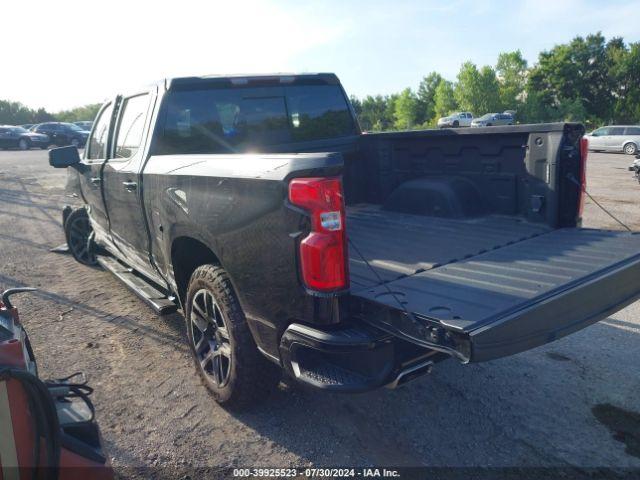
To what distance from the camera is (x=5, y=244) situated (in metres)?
8.90

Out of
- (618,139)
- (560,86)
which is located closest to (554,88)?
(560,86)

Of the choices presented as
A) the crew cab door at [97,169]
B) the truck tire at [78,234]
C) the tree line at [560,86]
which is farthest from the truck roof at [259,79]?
the tree line at [560,86]

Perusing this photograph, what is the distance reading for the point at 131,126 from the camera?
465cm

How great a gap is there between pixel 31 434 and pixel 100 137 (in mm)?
4077

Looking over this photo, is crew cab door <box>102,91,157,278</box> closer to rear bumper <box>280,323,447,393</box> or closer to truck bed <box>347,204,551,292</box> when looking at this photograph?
truck bed <box>347,204,551,292</box>

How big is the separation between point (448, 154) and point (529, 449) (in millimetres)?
2382

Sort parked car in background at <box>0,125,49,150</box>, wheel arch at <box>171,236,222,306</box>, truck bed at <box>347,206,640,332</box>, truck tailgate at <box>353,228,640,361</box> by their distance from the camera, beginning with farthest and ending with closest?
parked car in background at <box>0,125,49,150</box> < wheel arch at <box>171,236,222,306</box> < truck bed at <box>347,206,640,332</box> < truck tailgate at <box>353,228,640,361</box>

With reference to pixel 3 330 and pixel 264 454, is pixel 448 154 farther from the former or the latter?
pixel 3 330

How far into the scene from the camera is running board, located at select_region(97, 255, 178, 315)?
13.2ft

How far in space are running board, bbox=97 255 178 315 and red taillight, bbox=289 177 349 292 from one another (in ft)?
6.18

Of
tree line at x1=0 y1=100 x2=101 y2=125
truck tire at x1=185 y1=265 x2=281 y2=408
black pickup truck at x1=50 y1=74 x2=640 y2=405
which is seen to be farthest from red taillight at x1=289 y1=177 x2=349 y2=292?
tree line at x1=0 y1=100 x2=101 y2=125

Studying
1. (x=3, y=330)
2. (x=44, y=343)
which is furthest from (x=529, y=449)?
(x=44, y=343)

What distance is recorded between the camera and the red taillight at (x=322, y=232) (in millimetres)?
2451

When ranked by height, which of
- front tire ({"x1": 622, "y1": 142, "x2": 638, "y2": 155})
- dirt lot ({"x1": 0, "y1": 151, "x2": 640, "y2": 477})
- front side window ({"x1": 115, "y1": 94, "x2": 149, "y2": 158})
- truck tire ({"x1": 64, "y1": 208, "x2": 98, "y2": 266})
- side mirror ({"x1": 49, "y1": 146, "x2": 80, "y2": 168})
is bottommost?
front tire ({"x1": 622, "y1": 142, "x2": 638, "y2": 155})
